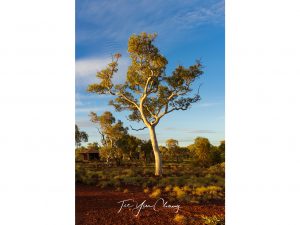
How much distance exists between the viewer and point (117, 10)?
21.1 ft

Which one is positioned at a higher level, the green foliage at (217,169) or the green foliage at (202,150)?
the green foliage at (202,150)

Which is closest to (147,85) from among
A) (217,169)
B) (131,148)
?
(131,148)

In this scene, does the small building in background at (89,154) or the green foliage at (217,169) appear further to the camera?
the small building in background at (89,154)

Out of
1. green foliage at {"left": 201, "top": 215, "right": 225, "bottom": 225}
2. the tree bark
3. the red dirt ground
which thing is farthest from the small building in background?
green foliage at {"left": 201, "top": 215, "right": 225, "bottom": 225}

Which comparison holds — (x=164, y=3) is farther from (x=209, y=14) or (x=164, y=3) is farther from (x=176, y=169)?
(x=176, y=169)

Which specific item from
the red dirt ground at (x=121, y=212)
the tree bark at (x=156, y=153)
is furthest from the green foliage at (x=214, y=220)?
the tree bark at (x=156, y=153)

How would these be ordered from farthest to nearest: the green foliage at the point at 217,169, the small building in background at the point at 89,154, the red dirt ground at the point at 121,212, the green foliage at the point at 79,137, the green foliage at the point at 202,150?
1. the small building in background at the point at 89,154
2. the green foliage at the point at 217,169
3. the green foliage at the point at 79,137
4. the green foliage at the point at 202,150
5. the red dirt ground at the point at 121,212

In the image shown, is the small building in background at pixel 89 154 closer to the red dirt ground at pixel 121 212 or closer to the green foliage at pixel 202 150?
the red dirt ground at pixel 121 212

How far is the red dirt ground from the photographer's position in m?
6.05

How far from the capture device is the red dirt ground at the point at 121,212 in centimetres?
605

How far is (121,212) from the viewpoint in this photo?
6.15m
